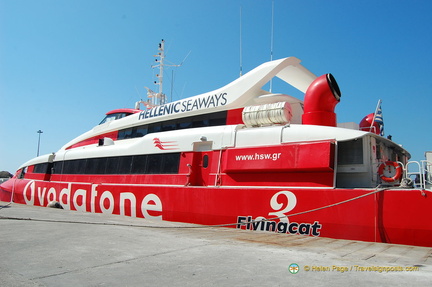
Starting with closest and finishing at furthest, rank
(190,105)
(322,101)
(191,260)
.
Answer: (191,260)
(322,101)
(190,105)

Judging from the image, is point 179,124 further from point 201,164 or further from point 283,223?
point 283,223

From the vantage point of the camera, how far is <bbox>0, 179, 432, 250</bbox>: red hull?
655cm

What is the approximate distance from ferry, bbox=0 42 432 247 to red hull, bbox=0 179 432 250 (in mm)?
21

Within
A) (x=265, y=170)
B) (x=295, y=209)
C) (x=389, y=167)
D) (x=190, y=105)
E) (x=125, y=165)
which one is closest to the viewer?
(x=389, y=167)

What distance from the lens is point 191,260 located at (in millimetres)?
4516

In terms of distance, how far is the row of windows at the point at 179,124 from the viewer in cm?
1109

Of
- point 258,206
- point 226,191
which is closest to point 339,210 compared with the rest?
point 258,206

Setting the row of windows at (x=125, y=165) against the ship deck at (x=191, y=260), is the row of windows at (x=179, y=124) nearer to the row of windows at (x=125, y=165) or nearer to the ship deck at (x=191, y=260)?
the row of windows at (x=125, y=165)

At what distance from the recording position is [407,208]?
21.4 feet

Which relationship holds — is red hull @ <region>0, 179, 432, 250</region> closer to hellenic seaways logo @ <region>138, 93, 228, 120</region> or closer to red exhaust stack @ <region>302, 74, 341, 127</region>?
red exhaust stack @ <region>302, 74, 341, 127</region>

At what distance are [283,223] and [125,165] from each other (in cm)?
674

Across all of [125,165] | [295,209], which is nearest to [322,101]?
[295,209]

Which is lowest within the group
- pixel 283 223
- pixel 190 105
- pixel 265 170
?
pixel 283 223

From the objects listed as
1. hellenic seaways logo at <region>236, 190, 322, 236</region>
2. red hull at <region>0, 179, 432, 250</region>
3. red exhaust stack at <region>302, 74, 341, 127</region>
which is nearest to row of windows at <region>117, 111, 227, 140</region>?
→ red hull at <region>0, 179, 432, 250</region>
